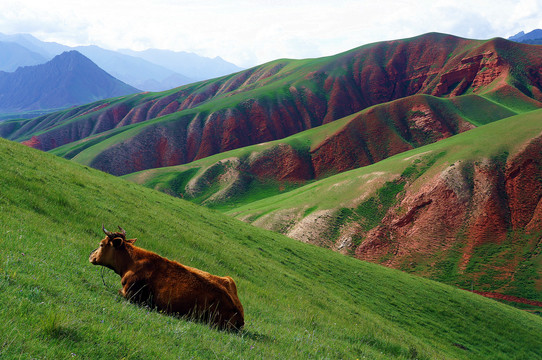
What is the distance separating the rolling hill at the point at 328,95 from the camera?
138 metres

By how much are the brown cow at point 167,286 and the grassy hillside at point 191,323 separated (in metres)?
0.55

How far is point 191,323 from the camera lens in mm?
7461

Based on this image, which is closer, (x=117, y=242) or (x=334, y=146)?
(x=117, y=242)

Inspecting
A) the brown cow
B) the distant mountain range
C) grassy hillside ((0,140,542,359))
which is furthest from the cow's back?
the distant mountain range

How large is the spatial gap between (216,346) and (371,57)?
209 metres

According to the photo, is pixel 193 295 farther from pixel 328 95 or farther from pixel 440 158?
pixel 328 95

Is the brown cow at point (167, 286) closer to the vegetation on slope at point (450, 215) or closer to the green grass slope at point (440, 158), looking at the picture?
the vegetation on slope at point (450, 215)

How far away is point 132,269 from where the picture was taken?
848 cm

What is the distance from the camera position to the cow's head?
848cm

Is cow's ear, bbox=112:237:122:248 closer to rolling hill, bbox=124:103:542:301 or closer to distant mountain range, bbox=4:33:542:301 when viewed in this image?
rolling hill, bbox=124:103:542:301

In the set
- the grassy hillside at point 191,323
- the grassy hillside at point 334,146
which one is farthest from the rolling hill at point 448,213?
the grassy hillside at point 334,146

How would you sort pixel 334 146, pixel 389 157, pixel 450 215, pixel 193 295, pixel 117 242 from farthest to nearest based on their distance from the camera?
1. pixel 334 146
2. pixel 389 157
3. pixel 450 215
4. pixel 117 242
5. pixel 193 295

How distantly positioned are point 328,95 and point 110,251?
17887 cm

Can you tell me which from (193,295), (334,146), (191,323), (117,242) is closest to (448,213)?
(334,146)
